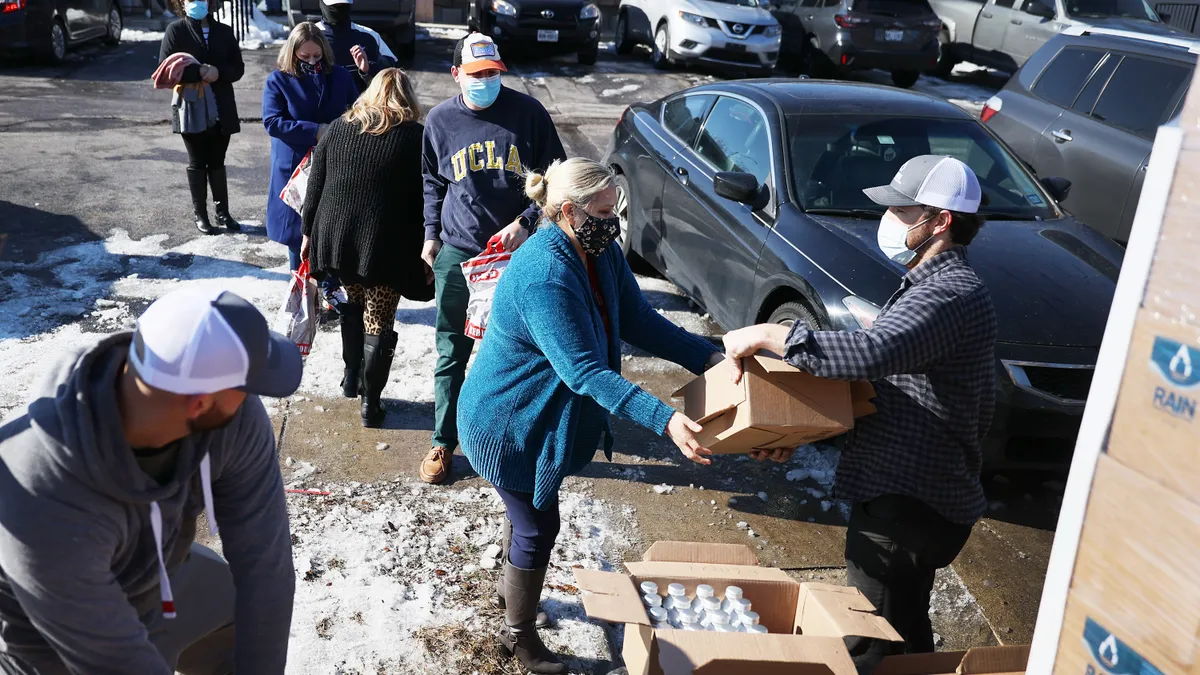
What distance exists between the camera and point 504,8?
15750 mm

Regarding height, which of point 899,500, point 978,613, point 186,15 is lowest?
point 978,613

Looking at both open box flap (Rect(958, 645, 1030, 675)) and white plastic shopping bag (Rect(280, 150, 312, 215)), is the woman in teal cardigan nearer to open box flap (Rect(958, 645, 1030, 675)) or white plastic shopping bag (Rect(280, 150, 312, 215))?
open box flap (Rect(958, 645, 1030, 675))

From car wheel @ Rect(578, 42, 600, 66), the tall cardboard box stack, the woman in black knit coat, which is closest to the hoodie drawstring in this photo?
the tall cardboard box stack

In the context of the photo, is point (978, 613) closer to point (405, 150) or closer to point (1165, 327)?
point (1165, 327)

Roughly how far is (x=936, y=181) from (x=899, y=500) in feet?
3.07

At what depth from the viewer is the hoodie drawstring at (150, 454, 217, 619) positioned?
84.1 inches

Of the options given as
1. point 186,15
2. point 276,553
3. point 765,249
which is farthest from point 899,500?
point 186,15

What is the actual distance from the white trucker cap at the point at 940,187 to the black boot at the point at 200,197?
612 centimetres

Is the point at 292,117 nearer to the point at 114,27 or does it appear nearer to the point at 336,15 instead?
the point at 336,15

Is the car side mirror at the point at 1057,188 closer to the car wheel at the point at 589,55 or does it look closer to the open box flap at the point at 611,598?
the open box flap at the point at 611,598

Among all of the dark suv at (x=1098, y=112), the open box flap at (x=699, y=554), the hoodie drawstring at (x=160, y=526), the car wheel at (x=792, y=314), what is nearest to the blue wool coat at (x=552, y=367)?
the open box flap at (x=699, y=554)

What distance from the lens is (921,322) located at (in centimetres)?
278

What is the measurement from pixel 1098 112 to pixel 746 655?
7.05m

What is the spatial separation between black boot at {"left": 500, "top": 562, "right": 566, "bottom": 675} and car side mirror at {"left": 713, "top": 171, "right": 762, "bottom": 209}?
2.80 metres
